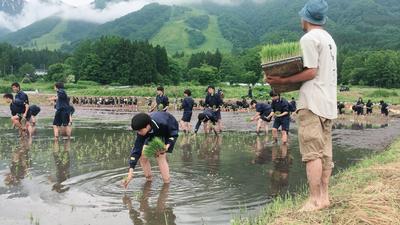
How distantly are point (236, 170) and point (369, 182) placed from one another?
3409mm

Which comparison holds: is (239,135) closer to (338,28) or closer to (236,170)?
(236,170)

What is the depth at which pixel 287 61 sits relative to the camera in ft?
17.6

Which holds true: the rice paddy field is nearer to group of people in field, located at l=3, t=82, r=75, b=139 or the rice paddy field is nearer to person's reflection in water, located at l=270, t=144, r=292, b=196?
person's reflection in water, located at l=270, t=144, r=292, b=196

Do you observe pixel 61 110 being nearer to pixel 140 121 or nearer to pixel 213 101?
pixel 213 101

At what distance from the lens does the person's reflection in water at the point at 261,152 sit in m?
11.3

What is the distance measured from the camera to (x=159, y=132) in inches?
314

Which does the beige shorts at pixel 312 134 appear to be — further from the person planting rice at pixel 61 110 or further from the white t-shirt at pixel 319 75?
the person planting rice at pixel 61 110

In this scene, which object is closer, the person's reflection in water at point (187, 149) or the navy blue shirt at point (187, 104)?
the person's reflection in water at point (187, 149)

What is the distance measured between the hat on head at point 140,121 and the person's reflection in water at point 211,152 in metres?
2.54

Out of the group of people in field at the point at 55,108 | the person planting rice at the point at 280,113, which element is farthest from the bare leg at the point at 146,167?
the group of people in field at the point at 55,108

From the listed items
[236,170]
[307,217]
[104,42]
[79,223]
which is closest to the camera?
[307,217]

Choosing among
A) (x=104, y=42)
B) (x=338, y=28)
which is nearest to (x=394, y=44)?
(x=338, y=28)

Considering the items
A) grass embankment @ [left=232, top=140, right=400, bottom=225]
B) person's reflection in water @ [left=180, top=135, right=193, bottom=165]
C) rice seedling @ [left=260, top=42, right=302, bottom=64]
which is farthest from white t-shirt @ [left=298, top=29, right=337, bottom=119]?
person's reflection in water @ [left=180, top=135, right=193, bottom=165]

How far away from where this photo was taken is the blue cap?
546 centimetres
